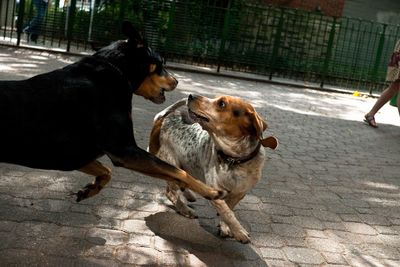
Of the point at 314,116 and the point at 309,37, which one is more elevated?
the point at 309,37

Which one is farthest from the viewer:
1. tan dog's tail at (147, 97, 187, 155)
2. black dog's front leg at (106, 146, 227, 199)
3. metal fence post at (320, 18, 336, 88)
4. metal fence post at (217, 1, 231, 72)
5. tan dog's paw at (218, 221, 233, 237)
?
metal fence post at (320, 18, 336, 88)

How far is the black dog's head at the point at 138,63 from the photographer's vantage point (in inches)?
161

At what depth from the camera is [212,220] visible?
4.73 metres

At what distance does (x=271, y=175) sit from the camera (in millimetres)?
6445

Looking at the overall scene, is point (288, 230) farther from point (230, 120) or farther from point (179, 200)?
point (230, 120)

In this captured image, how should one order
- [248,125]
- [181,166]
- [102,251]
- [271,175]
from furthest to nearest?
[271,175]
[181,166]
[248,125]
[102,251]

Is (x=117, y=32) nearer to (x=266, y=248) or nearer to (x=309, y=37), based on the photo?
(x=309, y=37)

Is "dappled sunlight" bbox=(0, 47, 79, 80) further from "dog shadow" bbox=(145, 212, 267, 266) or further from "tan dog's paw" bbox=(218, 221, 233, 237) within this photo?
"tan dog's paw" bbox=(218, 221, 233, 237)

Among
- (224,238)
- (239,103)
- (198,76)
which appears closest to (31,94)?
(239,103)

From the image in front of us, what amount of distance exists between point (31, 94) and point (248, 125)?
5.45 ft

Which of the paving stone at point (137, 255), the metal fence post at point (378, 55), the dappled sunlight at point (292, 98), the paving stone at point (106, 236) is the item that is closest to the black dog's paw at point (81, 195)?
the paving stone at point (106, 236)

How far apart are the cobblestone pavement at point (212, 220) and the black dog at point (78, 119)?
553 mm

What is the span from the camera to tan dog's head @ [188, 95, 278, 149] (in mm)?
4203

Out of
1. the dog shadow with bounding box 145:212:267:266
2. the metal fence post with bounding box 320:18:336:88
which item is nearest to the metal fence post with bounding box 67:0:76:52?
the metal fence post with bounding box 320:18:336:88
